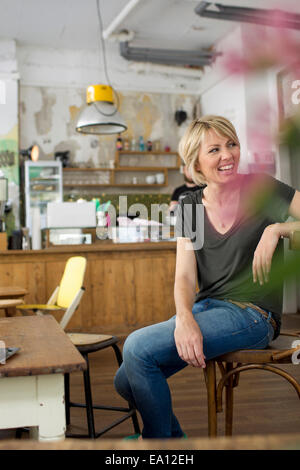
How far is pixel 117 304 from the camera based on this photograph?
4.63 metres

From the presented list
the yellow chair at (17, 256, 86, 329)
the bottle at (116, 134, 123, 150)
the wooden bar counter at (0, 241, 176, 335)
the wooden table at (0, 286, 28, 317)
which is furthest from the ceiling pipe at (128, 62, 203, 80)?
the wooden table at (0, 286, 28, 317)

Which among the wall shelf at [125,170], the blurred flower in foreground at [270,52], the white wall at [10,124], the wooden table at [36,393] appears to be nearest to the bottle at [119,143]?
the wall shelf at [125,170]

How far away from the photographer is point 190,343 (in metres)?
1.37

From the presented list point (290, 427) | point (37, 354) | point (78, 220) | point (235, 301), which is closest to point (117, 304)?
point (78, 220)

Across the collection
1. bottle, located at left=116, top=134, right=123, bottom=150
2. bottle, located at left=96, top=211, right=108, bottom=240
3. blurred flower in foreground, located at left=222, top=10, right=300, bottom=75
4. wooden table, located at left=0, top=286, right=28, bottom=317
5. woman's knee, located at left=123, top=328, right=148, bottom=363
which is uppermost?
bottle, located at left=116, top=134, right=123, bottom=150

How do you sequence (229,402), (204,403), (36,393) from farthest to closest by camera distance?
(204,403), (229,402), (36,393)

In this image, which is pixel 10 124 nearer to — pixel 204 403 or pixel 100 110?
pixel 100 110

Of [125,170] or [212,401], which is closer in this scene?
[212,401]

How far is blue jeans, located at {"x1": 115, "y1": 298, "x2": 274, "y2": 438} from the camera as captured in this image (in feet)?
4.63

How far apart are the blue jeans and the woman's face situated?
0.42 metres

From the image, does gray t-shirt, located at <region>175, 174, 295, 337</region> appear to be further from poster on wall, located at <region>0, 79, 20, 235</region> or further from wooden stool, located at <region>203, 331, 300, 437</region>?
poster on wall, located at <region>0, 79, 20, 235</region>

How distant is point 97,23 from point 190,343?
21.1ft

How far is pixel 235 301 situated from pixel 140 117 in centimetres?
706

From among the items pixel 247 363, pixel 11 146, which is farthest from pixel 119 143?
pixel 247 363
